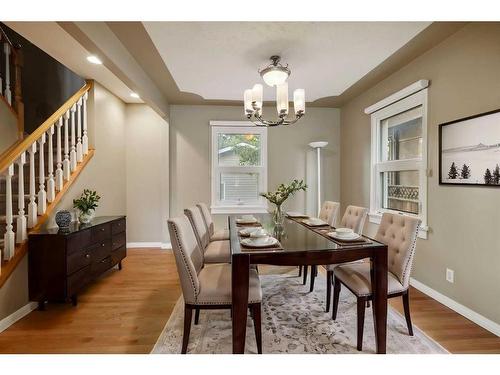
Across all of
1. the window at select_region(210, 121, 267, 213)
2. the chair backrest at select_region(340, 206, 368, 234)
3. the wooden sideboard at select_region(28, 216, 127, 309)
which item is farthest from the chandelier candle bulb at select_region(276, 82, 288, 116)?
the wooden sideboard at select_region(28, 216, 127, 309)

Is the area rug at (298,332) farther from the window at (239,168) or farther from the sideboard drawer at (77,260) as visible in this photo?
the window at (239,168)

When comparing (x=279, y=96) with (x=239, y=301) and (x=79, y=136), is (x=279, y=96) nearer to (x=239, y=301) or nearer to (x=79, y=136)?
(x=239, y=301)

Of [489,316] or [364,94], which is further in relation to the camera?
[364,94]

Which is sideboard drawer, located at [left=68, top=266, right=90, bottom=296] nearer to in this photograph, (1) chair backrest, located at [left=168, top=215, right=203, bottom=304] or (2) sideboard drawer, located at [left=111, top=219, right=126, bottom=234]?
(2) sideboard drawer, located at [left=111, top=219, right=126, bottom=234]

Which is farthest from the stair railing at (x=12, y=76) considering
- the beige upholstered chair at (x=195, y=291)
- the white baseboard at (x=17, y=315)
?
the beige upholstered chair at (x=195, y=291)

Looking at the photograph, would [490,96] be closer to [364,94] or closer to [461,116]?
[461,116]

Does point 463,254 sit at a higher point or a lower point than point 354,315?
higher

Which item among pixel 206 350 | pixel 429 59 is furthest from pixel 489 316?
pixel 429 59

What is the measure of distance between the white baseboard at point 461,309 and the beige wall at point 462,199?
4 cm

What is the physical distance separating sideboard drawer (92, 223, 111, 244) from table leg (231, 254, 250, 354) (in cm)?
209

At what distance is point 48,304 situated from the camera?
9.02ft

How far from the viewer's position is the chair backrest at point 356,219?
2.89 meters
